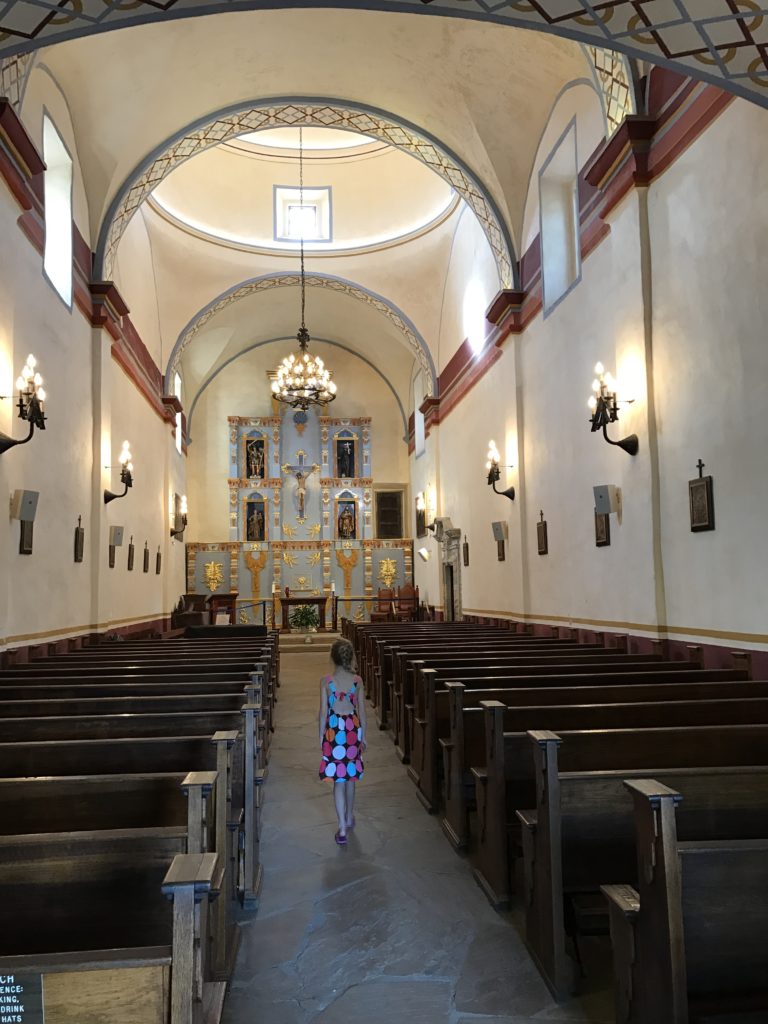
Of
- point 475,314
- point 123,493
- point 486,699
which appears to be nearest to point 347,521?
point 475,314

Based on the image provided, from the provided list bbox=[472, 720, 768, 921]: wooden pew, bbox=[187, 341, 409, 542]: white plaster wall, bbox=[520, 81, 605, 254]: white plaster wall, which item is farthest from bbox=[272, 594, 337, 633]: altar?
bbox=[472, 720, 768, 921]: wooden pew

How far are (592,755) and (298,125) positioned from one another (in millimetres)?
10793

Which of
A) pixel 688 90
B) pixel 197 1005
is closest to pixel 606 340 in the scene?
pixel 688 90

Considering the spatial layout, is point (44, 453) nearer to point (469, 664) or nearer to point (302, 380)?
point (469, 664)

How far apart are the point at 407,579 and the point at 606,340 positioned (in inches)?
630

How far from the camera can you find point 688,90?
666cm

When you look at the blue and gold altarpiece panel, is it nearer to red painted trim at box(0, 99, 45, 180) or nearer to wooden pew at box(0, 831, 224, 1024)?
red painted trim at box(0, 99, 45, 180)

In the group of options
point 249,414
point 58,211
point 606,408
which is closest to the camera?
point 606,408

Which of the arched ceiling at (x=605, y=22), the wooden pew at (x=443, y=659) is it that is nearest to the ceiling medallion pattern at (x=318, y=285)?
the wooden pew at (x=443, y=659)

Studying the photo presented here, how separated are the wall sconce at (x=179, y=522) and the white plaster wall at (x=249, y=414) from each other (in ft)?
Result: 8.31

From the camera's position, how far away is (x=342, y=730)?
5.05 metres

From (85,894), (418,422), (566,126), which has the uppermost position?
(566,126)

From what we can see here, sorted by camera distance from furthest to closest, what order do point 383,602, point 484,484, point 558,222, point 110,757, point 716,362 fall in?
point 383,602 < point 484,484 < point 558,222 < point 716,362 < point 110,757

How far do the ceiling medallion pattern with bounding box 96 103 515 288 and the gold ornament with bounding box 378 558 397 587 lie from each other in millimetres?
12757
